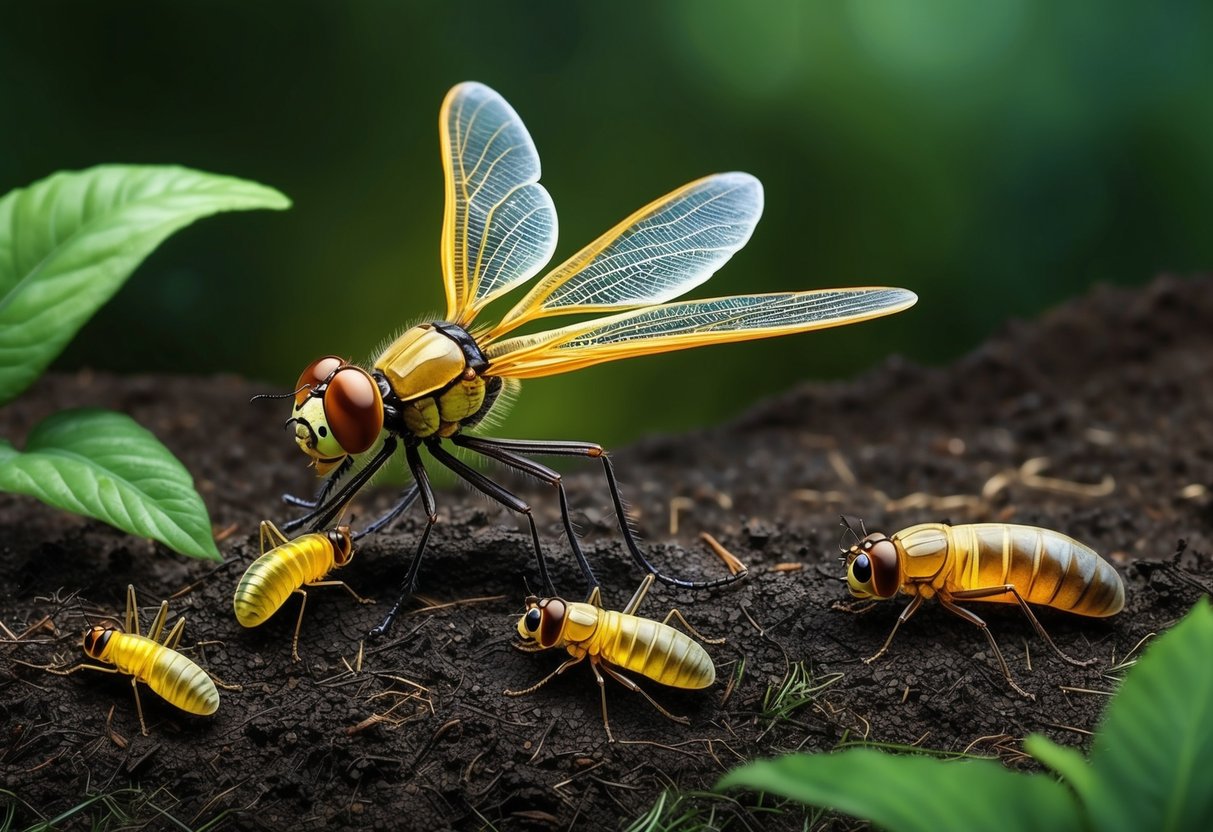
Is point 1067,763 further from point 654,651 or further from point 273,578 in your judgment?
point 273,578

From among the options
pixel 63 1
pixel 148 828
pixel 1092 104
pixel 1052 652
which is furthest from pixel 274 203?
pixel 1092 104

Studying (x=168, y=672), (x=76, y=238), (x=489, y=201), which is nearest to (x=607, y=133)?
(x=489, y=201)

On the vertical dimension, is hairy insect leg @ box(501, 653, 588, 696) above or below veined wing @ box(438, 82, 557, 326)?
below

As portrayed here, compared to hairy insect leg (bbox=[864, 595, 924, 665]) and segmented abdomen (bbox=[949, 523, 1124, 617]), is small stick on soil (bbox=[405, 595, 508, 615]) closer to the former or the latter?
hairy insect leg (bbox=[864, 595, 924, 665])

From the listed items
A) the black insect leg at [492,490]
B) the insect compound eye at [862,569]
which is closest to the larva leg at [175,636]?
the black insect leg at [492,490]

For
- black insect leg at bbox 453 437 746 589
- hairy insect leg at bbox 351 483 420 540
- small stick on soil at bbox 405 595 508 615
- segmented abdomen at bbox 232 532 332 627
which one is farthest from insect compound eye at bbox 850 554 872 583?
segmented abdomen at bbox 232 532 332 627

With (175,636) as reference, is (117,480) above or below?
above
